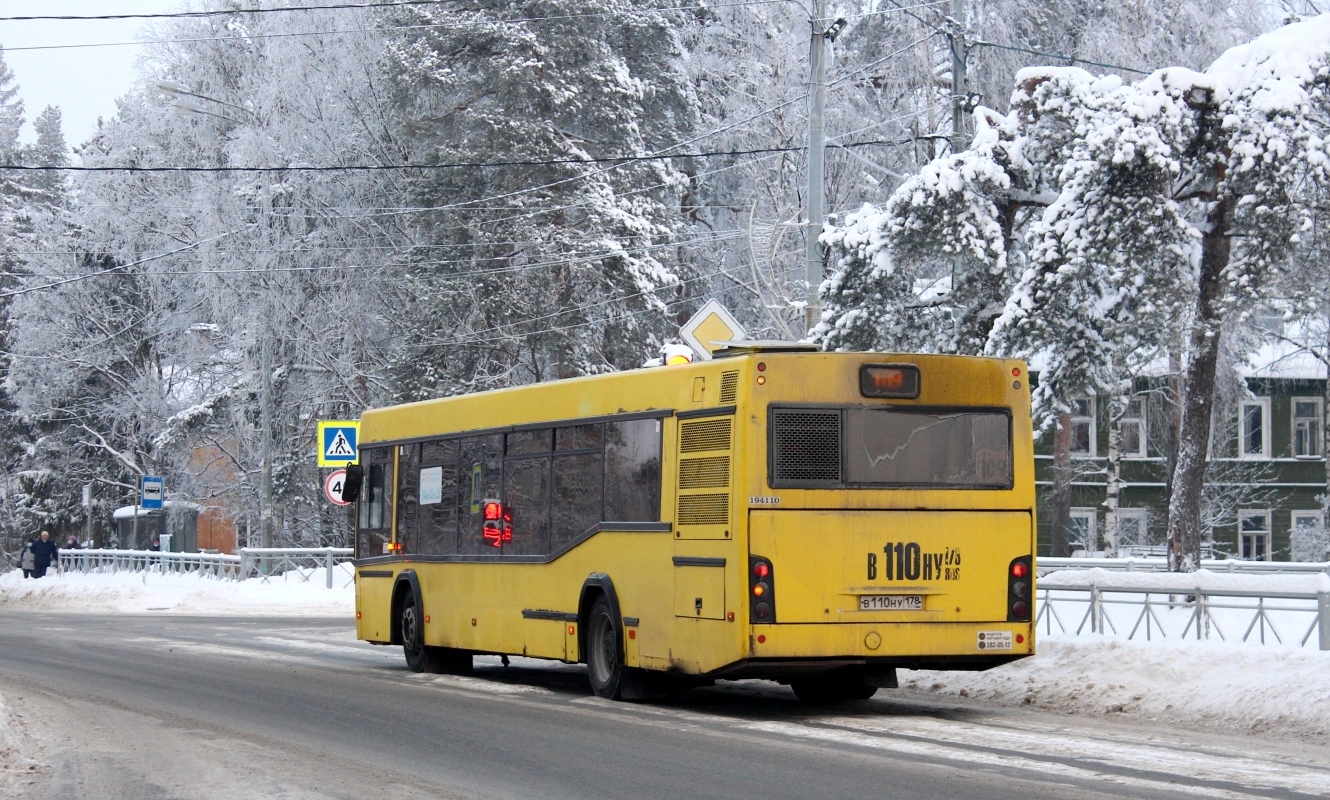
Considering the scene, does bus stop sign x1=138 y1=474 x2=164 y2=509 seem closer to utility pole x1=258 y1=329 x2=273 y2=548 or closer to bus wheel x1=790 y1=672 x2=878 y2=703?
utility pole x1=258 y1=329 x2=273 y2=548

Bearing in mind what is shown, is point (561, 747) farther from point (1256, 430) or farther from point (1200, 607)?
point (1256, 430)

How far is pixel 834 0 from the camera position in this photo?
41469 millimetres

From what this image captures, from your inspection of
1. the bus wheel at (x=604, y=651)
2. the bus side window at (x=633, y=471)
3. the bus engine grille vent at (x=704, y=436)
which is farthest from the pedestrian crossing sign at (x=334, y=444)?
the bus engine grille vent at (x=704, y=436)

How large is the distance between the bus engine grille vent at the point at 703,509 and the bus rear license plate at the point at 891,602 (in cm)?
118

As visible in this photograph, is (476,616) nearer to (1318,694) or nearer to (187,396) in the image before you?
(1318,694)

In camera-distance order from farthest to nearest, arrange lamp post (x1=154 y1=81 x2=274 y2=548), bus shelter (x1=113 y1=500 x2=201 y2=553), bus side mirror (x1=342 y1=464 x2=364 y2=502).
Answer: bus shelter (x1=113 y1=500 x2=201 y2=553) → lamp post (x1=154 y1=81 x2=274 y2=548) → bus side mirror (x1=342 y1=464 x2=364 y2=502)

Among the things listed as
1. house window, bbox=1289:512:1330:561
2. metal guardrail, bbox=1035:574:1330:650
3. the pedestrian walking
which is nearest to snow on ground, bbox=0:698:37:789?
metal guardrail, bbox=1035:574:1330:650

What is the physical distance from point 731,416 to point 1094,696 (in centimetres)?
404

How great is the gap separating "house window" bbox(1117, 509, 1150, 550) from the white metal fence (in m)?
33.0

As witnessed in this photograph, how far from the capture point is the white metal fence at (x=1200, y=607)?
15.9 meters

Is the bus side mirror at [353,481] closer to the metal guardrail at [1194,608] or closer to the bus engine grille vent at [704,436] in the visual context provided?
the bus engine grille vent at [704,436]

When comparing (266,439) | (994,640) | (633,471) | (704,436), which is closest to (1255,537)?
(266,439)

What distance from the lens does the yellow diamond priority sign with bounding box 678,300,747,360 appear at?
64.6 feet

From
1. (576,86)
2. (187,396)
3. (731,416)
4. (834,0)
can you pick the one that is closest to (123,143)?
(187,396)
